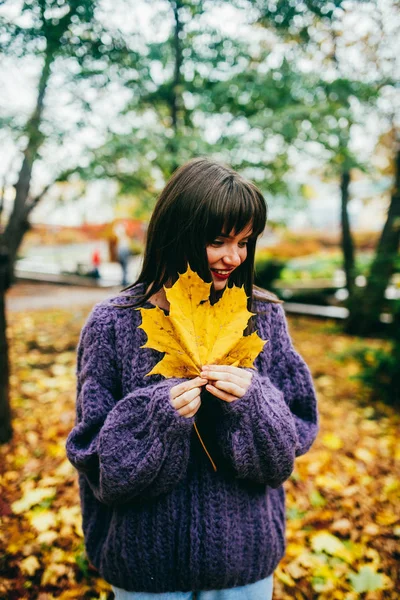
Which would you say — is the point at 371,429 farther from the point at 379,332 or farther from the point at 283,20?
the point at 283,20

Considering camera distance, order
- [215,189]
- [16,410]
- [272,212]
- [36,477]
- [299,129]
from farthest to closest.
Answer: [272,212], [299,129], [16,410], [36,477], [215,189]

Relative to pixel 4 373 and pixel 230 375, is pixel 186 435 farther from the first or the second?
pixel 4 373

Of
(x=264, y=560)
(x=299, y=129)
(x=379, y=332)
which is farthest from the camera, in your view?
(x=379, y=332)

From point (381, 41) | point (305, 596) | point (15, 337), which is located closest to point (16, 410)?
point (15, 337)

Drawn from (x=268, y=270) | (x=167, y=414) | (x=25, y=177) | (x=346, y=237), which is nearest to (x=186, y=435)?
(x=167, y=414)

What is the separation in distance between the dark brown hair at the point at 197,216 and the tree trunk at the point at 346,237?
5780 millimetres

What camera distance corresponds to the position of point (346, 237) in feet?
23.6

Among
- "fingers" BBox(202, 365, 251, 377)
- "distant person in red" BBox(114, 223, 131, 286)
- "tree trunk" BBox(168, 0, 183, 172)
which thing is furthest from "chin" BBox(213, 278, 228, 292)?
"distant person in red" BBox(114, 223, 131, 286)

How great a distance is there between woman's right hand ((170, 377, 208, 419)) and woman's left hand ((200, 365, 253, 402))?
22mm

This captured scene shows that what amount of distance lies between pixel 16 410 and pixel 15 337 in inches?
85.3

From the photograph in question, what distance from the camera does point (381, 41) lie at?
5367mm

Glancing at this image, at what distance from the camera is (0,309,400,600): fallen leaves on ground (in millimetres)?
2012

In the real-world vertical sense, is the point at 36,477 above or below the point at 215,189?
below

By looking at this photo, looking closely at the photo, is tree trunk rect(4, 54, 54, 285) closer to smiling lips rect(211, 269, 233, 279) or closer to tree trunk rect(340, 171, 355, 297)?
smiling lips rect(211, 269, 233, 279)
